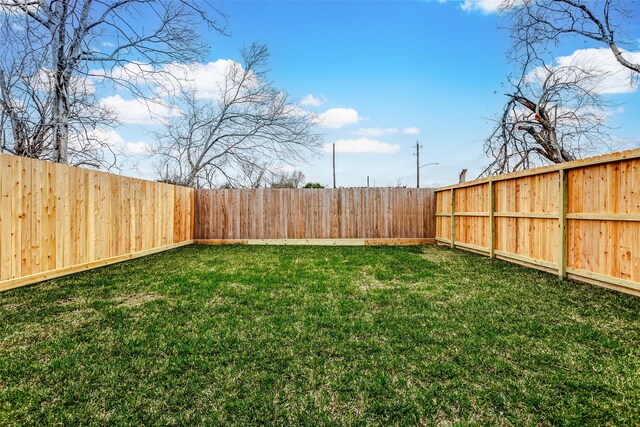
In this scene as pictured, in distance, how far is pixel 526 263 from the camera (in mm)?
5539

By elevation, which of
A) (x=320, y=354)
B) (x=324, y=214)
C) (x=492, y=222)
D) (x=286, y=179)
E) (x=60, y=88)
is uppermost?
(x=60, y=88)

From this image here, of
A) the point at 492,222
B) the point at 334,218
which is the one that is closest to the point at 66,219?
the point at 334,218

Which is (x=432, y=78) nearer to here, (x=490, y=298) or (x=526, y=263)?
(x=526, y=263)

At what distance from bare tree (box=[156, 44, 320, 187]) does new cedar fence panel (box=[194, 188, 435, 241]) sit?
4.06 meters

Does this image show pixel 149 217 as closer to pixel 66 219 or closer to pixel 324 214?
pixel 66 219

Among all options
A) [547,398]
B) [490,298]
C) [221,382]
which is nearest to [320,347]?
[221,382]

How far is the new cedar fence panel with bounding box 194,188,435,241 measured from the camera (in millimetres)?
9664

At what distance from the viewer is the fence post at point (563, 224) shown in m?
4.61

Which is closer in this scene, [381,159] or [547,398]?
[547,398]

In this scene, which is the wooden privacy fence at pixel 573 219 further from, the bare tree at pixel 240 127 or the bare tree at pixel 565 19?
the bare tree at pixel 240 127

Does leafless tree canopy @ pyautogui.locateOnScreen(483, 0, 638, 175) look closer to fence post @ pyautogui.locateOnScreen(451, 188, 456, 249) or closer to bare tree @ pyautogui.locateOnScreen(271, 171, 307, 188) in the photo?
fence post @ pyautogui.locateOnScreen(451, 188, 456, 249)

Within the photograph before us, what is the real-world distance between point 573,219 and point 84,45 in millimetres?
9592

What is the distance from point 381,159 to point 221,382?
49.6 feet

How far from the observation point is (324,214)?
9.73m
